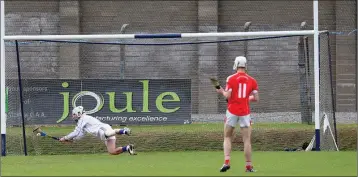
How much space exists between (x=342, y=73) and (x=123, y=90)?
12.1m

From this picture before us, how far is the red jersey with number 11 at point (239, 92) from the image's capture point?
51.9ft

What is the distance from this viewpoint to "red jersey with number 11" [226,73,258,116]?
1581cm

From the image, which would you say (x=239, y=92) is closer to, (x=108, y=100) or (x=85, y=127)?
(x=85, y=127)

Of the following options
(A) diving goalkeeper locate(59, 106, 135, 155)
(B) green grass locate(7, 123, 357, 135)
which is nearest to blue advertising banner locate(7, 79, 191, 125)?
(B) green grass locate(7, 123, 357, 135)

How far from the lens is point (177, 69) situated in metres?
27.3

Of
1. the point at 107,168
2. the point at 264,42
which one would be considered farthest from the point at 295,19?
the point at 107,168

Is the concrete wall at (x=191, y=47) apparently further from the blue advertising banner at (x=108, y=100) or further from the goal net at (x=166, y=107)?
the blue advertising banner at (x=108, y=100)

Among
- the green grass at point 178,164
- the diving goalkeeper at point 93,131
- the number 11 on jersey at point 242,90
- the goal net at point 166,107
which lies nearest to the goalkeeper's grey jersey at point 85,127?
the diving goalkeeper at point 93,131

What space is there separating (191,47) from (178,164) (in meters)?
13.4

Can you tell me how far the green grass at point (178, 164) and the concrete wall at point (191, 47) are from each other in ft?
11.2

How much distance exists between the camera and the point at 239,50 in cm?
3250

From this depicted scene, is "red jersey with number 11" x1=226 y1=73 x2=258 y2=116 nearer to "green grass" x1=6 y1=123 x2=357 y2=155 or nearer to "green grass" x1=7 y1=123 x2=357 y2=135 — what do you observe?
"green grass" x1=6 y1=123 x2=357 y2=155

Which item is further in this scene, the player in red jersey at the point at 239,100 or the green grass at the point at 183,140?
the green grass at the point at 183,140

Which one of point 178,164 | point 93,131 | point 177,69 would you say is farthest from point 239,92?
point 177,69
